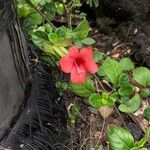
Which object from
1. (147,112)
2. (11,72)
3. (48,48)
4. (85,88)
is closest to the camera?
(11,72)

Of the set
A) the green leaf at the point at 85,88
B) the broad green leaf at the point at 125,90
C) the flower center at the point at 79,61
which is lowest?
the broad green leaf at the point at 125,90

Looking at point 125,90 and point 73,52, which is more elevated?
point 73,52

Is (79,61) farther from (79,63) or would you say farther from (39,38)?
(39,38)

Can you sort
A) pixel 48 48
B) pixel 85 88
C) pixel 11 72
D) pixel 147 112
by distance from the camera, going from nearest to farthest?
pixel 11 72, pixel 48 48, pixel 85 88, pixel 147 112

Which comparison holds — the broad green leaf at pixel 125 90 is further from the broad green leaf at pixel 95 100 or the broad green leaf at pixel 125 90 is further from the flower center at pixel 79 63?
the flower center at pixel 79 63

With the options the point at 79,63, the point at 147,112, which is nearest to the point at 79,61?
the point at 79,63

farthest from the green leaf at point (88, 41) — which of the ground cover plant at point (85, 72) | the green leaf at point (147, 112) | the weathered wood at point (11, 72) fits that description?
the green leaf at point (147, 112)
